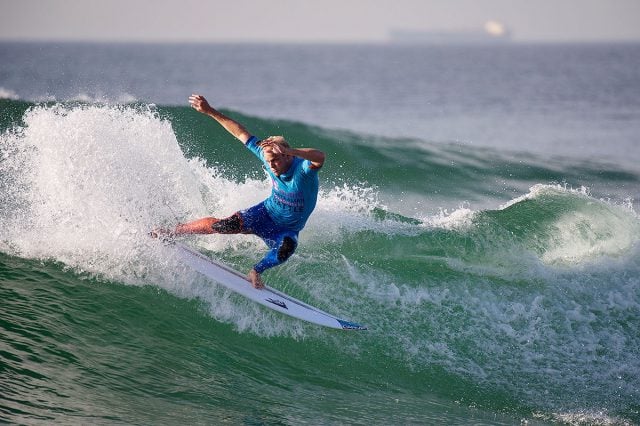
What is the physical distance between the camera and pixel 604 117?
30.0 m

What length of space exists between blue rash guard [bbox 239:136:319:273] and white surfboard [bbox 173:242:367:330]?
356 mm

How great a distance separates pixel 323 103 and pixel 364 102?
208 centimetres

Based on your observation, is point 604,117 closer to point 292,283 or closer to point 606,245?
point 606,245

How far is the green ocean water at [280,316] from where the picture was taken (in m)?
6.60

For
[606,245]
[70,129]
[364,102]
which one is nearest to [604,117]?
[364,102]

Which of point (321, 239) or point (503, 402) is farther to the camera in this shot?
point (321, 239)

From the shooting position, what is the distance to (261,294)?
761cm

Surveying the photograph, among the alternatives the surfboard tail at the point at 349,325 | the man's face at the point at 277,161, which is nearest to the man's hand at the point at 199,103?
the man's face at the point at 277,161

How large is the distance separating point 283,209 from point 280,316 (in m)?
1.37

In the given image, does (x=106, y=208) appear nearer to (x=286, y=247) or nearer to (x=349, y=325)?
(x=286, y=247)

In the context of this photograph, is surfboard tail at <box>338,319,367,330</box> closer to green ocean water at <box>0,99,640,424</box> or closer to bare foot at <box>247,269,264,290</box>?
green ocean water at <box>0,99,640,424</box>

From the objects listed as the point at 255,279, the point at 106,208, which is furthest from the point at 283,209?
the point at 106,208

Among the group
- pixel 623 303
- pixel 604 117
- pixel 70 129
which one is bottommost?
pixel 623 303

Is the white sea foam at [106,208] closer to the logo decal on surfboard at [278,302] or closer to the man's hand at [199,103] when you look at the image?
the logo decal on surfboard at [278,302]
